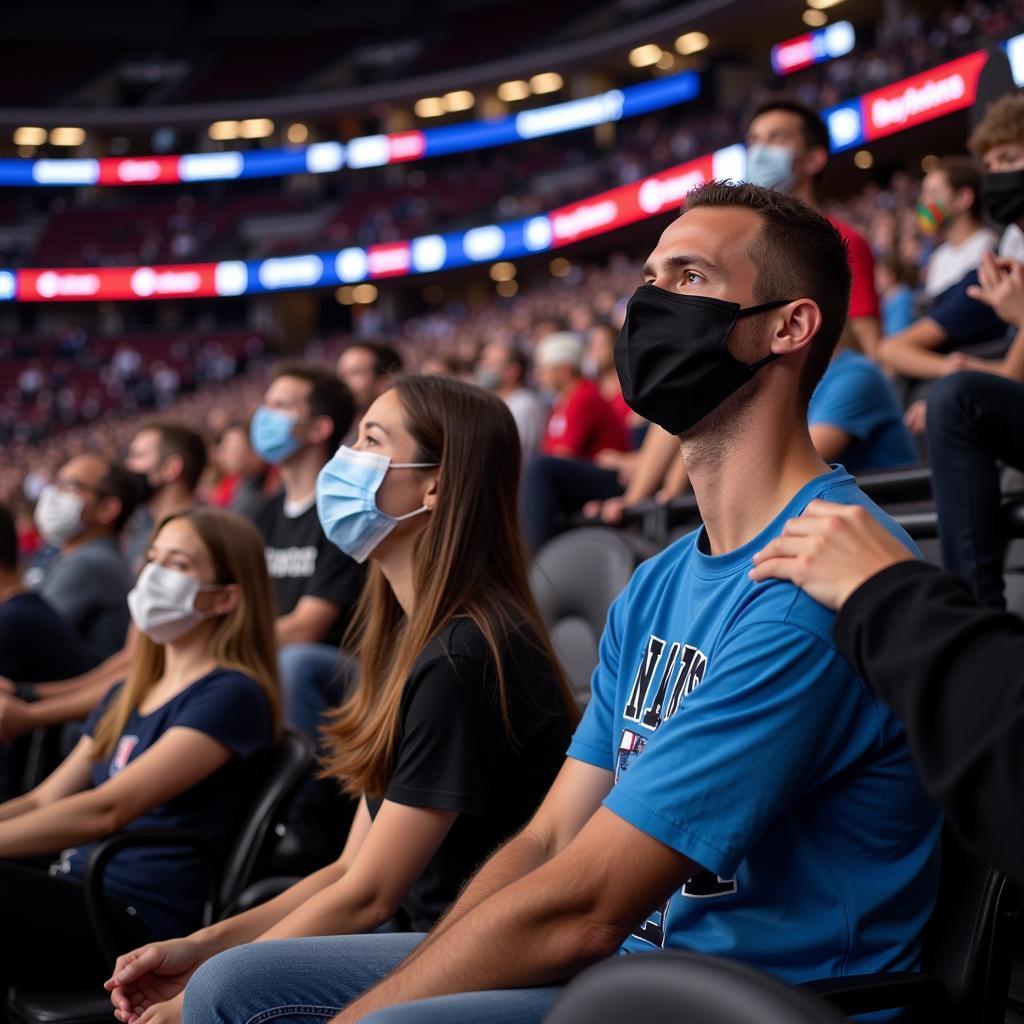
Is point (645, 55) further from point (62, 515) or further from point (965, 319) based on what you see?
point (965, 319)

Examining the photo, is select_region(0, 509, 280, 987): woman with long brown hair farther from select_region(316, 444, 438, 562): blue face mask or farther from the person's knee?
the person's knee

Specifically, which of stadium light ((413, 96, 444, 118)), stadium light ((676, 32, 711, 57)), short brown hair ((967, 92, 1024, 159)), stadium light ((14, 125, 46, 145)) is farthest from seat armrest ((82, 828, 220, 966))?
stadium light ((14, 125, 46, 145))

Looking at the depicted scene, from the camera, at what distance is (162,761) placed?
2.58 metres

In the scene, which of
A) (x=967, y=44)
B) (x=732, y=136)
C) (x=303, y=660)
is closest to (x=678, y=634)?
(x=303, y=660)

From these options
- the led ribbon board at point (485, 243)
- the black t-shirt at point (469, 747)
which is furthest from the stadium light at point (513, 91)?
the black t-shirt at point (469, 747)

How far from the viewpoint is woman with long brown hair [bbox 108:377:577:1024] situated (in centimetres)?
182

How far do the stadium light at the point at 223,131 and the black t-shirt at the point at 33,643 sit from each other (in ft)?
104

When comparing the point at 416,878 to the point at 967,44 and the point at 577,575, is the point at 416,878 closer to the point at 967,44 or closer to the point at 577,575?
the point at 577,575

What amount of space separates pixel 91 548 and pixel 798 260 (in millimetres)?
3691

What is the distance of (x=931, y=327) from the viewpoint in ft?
12.6

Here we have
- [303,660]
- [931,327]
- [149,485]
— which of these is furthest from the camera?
[149,485]

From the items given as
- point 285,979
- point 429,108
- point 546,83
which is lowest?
point 285,979

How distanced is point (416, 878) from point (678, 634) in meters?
0.68

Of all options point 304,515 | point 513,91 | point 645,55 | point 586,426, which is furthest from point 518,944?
point 513,91
